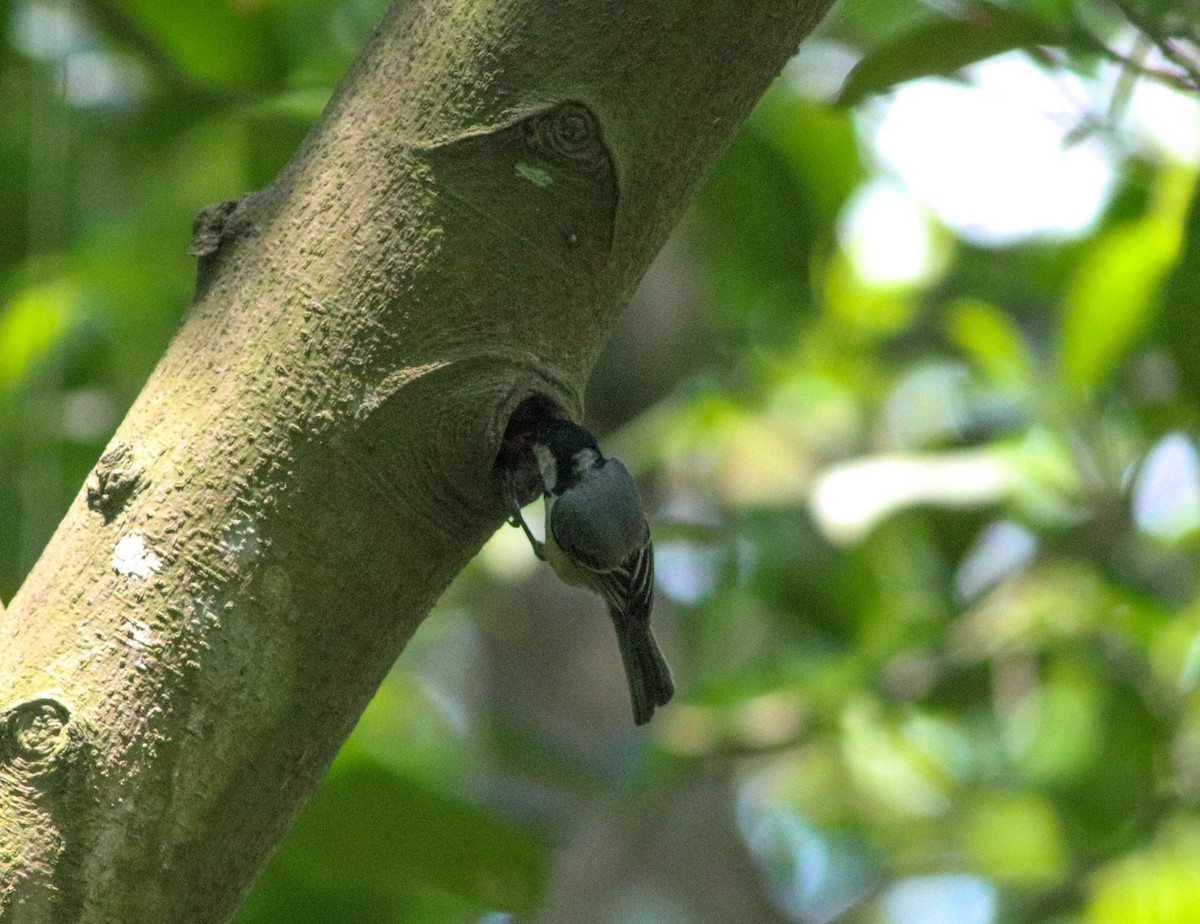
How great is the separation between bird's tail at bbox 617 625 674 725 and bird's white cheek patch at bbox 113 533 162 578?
0.62 m

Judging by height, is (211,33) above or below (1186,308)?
above

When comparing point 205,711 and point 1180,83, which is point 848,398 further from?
point 205,711

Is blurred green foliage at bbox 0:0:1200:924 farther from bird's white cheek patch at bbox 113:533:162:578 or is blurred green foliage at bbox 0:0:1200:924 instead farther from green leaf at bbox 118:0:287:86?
bird's white cheek patch at bbox 113:533:162:578

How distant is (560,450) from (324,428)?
229 mm

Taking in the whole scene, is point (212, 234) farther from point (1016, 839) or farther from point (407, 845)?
point (1016, 839)

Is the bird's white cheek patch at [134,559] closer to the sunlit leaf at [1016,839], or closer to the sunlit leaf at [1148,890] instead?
the sunlit leaf at [1148,890]

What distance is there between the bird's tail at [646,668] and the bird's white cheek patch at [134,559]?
0.62 m

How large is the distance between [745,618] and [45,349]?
174 cm

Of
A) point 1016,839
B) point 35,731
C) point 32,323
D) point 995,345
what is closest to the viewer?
point 35,731

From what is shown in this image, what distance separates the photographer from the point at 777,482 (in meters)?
3.12

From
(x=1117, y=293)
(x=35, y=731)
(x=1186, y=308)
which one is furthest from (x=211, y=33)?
(x=1117, y=293)

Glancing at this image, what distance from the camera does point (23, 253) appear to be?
2.09 meters

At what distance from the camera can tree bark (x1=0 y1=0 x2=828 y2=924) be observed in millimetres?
886

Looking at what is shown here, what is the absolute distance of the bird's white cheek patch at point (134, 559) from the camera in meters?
0.91
